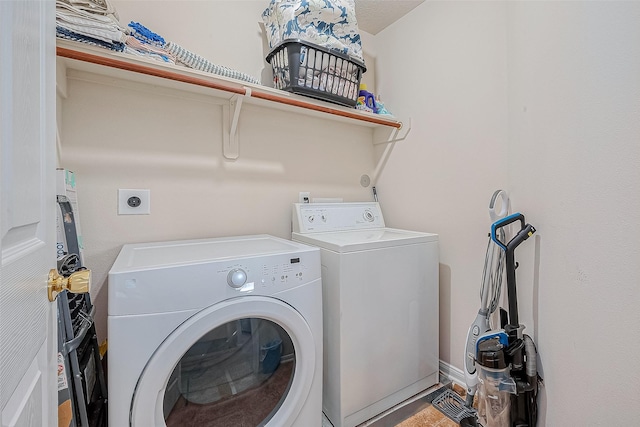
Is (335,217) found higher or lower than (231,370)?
higher

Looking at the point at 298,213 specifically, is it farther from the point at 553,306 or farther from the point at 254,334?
the point at 553,306

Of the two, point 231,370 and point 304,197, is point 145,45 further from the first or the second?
point 231,370

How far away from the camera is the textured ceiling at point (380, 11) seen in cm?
186

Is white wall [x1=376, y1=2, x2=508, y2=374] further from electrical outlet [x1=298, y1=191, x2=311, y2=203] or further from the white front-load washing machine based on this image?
the white front-load washing machine

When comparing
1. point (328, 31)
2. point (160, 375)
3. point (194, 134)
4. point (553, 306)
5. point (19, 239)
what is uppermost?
point (328, 31)

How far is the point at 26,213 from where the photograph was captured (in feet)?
1.33

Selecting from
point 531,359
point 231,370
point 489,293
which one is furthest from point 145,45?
point 531,359

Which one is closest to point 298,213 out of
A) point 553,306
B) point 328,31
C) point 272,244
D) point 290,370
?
point 272,244

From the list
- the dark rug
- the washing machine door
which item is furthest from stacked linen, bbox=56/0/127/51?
the dark rug

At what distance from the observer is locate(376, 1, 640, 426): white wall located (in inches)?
33.9

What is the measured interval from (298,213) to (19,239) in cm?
137

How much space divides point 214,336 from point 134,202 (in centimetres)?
81

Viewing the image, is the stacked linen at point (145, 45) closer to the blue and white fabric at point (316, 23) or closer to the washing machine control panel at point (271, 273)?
the blue and white fabric at point (316, 23)

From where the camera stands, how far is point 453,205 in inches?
66.1
